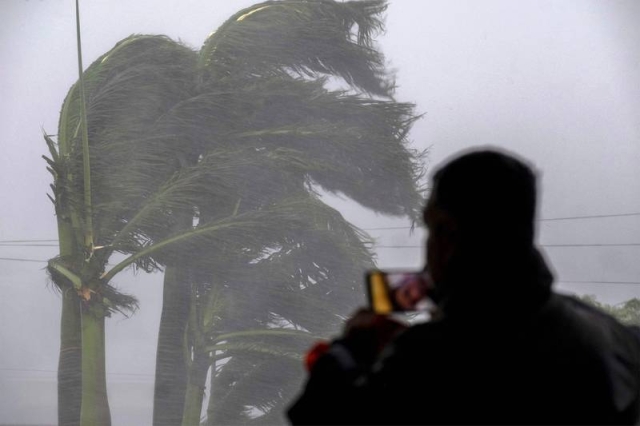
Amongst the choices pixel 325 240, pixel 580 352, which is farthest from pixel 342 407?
pixel 325 240

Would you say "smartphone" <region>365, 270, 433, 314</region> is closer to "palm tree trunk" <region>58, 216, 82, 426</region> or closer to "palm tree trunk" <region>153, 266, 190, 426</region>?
"palm tree trunk" <region>153, 266, 190, 426</region>

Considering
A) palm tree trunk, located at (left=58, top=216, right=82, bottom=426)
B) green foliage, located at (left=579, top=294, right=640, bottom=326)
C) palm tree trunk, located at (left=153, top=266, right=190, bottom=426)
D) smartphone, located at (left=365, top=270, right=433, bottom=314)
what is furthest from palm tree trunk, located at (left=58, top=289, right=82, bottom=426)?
smartphone, located at (left=365, top=270, right=433, bottom=314)

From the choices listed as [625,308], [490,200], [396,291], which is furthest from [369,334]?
[625,308]

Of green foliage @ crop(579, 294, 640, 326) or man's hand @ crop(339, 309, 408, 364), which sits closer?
man's hand @ crop(339, 309, 408, 364)

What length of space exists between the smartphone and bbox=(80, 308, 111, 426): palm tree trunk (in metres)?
1.98

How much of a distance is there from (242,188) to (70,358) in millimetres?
766

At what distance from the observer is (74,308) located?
248cm

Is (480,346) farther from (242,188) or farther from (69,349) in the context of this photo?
(69,349)

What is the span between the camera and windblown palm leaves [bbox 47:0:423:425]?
246 centimetres

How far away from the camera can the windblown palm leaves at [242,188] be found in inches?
96.7

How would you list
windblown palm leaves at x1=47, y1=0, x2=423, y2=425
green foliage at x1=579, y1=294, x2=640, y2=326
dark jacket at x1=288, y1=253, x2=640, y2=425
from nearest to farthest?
dark jacket at x1=288, y1=253, x2=640, y2=425 < green foliage at x1=579, y1=294, x2=640, y2=326 < windblown palm leaves at x1=47, y1=0, x2=423, y2=425

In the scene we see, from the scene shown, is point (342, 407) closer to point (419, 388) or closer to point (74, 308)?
point (419, 388)

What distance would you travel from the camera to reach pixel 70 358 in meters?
2.49

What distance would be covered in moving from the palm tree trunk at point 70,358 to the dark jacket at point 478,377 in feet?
6.63
